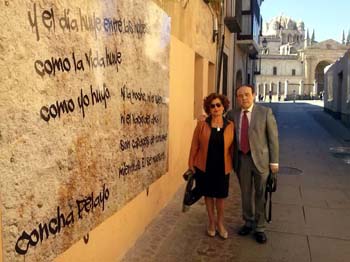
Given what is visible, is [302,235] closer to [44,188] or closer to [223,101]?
[223,101]

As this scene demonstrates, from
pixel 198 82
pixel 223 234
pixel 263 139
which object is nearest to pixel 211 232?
pixel 223 234

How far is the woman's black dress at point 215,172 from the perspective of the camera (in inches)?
182

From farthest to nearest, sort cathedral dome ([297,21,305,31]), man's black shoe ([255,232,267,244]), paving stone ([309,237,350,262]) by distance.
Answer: cathedral dome ([297,21,305,31]) → man's black shoe ([255,232,267,244]) → paving stone ([309,237,350,262])

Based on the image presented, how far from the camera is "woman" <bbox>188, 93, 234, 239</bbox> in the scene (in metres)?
4.62

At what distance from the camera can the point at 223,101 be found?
4.64 meters

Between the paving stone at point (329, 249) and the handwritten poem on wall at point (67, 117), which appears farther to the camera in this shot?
the paving stone at point (329, 249)

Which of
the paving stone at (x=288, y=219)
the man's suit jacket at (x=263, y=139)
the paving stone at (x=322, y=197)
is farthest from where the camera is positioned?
the paving stone at (x=322, y=197)

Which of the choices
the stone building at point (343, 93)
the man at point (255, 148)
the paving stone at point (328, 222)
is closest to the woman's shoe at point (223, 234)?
the man at point (255, 148)

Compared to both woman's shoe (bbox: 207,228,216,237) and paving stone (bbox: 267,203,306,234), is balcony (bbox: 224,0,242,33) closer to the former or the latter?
paving stone (bbox: 267,203,306,234)

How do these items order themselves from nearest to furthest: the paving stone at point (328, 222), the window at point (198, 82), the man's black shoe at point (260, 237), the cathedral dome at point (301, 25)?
the man's black shoe at point (260, 237), the paving stone at point (328, 222), the window at point (198, 82), the cathedral dome at point (301, 25)

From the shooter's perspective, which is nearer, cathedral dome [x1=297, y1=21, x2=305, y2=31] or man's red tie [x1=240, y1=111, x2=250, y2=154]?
man's red tie [x1=240, y1=111, x2=250, y2=154]

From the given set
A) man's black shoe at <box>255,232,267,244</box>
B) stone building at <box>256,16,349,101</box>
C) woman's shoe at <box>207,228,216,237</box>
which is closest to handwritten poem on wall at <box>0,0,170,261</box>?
woman's shoe at <box>207,228,216,237</box>

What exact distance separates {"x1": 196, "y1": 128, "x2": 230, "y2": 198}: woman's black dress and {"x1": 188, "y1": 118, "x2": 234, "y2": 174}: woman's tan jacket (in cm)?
5

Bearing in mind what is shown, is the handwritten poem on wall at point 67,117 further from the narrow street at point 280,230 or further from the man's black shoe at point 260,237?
the man's black shoe at point 260,237
